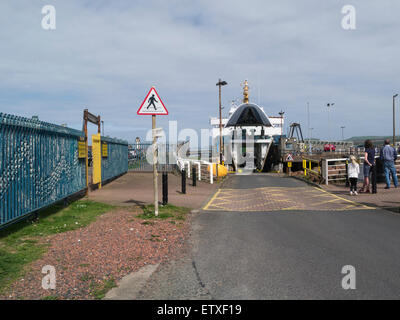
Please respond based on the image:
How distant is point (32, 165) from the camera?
746cm

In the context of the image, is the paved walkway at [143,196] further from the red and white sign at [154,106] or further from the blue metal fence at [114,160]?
the red and white sign at [154,106]

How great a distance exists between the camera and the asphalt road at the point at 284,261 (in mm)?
4023

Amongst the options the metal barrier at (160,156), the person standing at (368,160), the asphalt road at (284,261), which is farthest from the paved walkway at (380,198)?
the metal barrier at (160,156)

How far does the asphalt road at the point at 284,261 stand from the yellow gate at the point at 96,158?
22.8 ft

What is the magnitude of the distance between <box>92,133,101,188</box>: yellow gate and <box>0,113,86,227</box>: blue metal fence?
3113 millimetres

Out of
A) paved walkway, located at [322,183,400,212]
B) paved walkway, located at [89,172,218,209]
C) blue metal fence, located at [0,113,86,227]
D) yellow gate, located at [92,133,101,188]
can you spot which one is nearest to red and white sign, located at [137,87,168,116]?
blue metal fence, located at [0,113,86,227]

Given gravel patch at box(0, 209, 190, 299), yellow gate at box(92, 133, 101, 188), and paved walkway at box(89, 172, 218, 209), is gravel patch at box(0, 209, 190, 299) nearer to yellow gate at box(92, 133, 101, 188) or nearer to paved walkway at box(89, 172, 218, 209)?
paved walkway at box(89, 172, 218, 209)

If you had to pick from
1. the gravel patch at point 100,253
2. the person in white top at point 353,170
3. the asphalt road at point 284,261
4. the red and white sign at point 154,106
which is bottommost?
the asphalt road at point 284,261

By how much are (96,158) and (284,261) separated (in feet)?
35.2

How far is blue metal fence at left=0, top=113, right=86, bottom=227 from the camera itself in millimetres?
6285

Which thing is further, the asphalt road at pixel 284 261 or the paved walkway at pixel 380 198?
the paved walkway at pixel 380 198

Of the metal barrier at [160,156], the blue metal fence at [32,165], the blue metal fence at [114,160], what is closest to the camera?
the blue metal fence at [32,165]

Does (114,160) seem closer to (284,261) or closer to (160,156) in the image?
(160,156)
